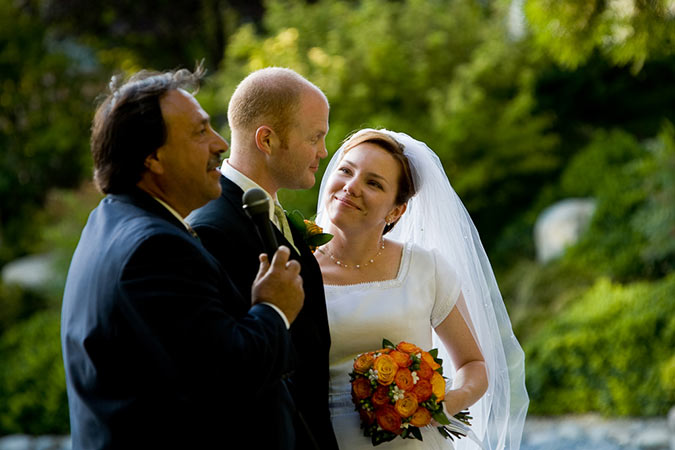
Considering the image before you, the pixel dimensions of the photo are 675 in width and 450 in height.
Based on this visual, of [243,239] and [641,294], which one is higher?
[243,239]

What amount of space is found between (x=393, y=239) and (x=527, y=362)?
16.9 ft

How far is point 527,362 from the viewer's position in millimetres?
8602

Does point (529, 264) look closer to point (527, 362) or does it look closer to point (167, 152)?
point (527, 362)

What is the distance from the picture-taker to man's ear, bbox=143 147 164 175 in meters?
2.19

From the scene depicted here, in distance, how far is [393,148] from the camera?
349 cm

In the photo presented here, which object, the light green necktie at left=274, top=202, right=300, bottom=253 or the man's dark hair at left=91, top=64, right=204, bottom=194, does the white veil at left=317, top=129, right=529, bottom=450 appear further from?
the man's dark hair at left=91, top=64, right=204, bottom=194

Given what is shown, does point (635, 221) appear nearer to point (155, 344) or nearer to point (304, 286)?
point (304, 286)

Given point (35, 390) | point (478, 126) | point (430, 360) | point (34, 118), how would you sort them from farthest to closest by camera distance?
point (34, 118) < point (478, 126) < point (35, 390) < point (430, 360)

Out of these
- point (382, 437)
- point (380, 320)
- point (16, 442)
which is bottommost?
point (16, 442)

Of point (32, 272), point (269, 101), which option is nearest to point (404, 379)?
point (269, 101)

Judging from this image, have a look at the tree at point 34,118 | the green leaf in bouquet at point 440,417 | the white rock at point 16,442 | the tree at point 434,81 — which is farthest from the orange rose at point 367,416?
the tree at point 34,118

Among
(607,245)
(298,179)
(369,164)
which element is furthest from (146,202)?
(607,245)

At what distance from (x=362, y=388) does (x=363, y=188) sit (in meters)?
0.75

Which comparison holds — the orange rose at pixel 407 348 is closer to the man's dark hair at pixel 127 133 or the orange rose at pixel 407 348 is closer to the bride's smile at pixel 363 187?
the bride's smile at pixel 363 187
